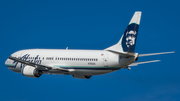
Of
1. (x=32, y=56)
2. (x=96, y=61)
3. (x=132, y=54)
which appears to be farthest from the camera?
(x=32, y=56)

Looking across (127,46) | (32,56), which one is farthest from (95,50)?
(32,56)

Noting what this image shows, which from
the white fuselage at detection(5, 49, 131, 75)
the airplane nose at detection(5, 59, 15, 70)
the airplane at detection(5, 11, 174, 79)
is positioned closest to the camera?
the airplane at detection(5, 11, 174, 79)

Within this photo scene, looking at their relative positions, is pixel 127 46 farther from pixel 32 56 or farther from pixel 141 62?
pixel 32 56

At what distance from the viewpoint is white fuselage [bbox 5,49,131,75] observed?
2186 inches

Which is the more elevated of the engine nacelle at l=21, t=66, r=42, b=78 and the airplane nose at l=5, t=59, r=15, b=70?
the airplane nose at l=5, t=59, r=15, b=70

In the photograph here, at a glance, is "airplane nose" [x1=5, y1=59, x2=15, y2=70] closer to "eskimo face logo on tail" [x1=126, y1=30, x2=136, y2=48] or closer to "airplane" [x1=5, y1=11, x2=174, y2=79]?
"airplane" [x1=5, y1=11, x2=174, y2=79]

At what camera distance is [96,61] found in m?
56.4

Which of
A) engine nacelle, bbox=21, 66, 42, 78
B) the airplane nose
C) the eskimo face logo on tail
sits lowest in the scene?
engine nacelle, bbox=21, 66, 42, 78

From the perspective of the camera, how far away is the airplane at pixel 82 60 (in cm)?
5334

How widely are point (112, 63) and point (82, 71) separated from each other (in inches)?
205

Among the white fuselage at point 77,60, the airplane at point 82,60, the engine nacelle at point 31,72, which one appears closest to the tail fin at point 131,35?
the airplane at point 82,60

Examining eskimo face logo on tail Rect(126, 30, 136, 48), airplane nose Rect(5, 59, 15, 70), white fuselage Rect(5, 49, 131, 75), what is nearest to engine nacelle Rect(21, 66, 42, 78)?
white fuselage Rect(5, 49, 131, 75)

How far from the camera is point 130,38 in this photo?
53.2 meters

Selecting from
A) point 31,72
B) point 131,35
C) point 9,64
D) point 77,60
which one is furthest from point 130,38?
point 9,64
